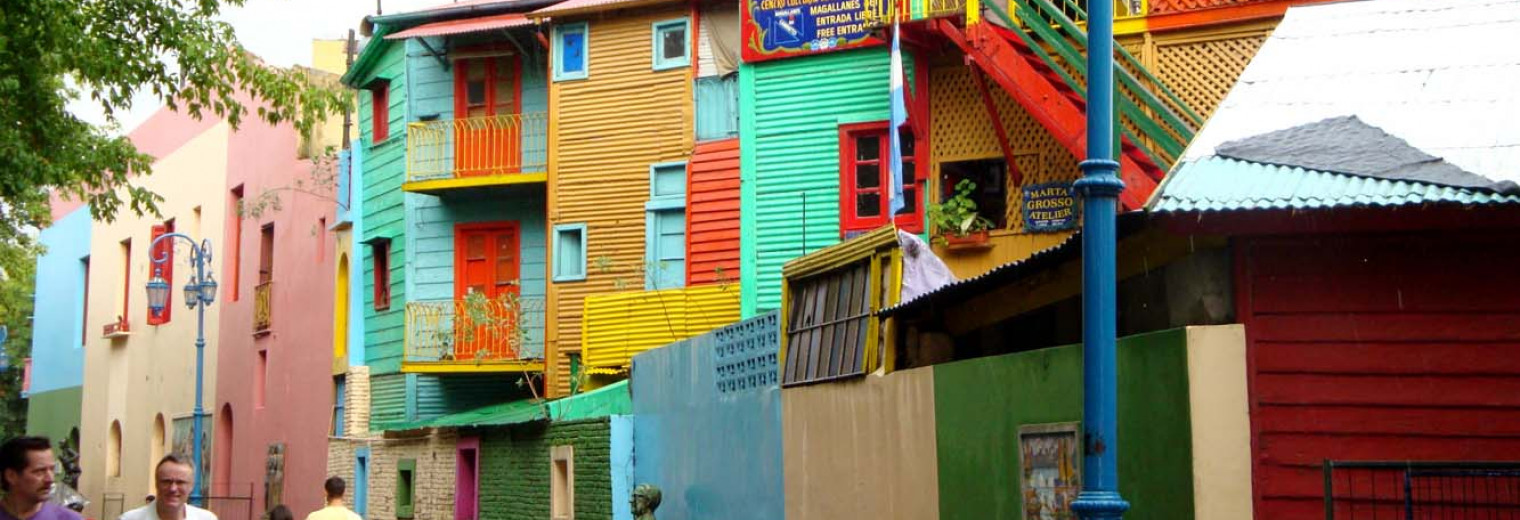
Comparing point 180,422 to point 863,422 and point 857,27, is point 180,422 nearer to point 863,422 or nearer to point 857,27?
point 857,27

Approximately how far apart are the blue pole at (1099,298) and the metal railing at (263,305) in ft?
90.4

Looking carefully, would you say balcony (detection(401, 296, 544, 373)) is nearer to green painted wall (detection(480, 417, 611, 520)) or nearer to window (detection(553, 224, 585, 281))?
window (detection(553, 224, 585, 281))

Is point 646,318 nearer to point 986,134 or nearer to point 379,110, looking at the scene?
point 986,134

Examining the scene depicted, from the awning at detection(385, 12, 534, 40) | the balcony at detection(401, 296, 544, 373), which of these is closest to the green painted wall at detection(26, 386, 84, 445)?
the balcony at detection(401, 296, 544, 373)

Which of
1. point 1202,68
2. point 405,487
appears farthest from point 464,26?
point 1202,68

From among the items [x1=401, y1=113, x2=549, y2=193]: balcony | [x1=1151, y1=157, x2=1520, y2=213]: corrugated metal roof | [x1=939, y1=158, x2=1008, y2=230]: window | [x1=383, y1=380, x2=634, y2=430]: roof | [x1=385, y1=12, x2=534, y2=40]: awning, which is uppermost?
[x1=385, y1=12, x2=534, y2=40]: awning

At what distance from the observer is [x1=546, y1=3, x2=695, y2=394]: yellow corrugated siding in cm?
2625

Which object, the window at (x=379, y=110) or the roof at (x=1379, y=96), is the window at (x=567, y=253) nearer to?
the window at (x=379, y=110)

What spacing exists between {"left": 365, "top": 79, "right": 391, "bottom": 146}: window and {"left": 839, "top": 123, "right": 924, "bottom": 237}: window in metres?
9.37

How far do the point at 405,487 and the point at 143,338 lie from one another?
16.2 m

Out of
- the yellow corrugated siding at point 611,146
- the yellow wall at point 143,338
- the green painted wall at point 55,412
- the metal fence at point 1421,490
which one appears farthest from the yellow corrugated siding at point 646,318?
the green painted wall at point 55,412

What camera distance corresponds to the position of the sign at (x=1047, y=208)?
71.4 ft

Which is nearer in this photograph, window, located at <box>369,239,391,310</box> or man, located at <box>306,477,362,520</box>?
man, located at <box>306,477,362,520</box>

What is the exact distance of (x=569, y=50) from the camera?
27.0 meters
